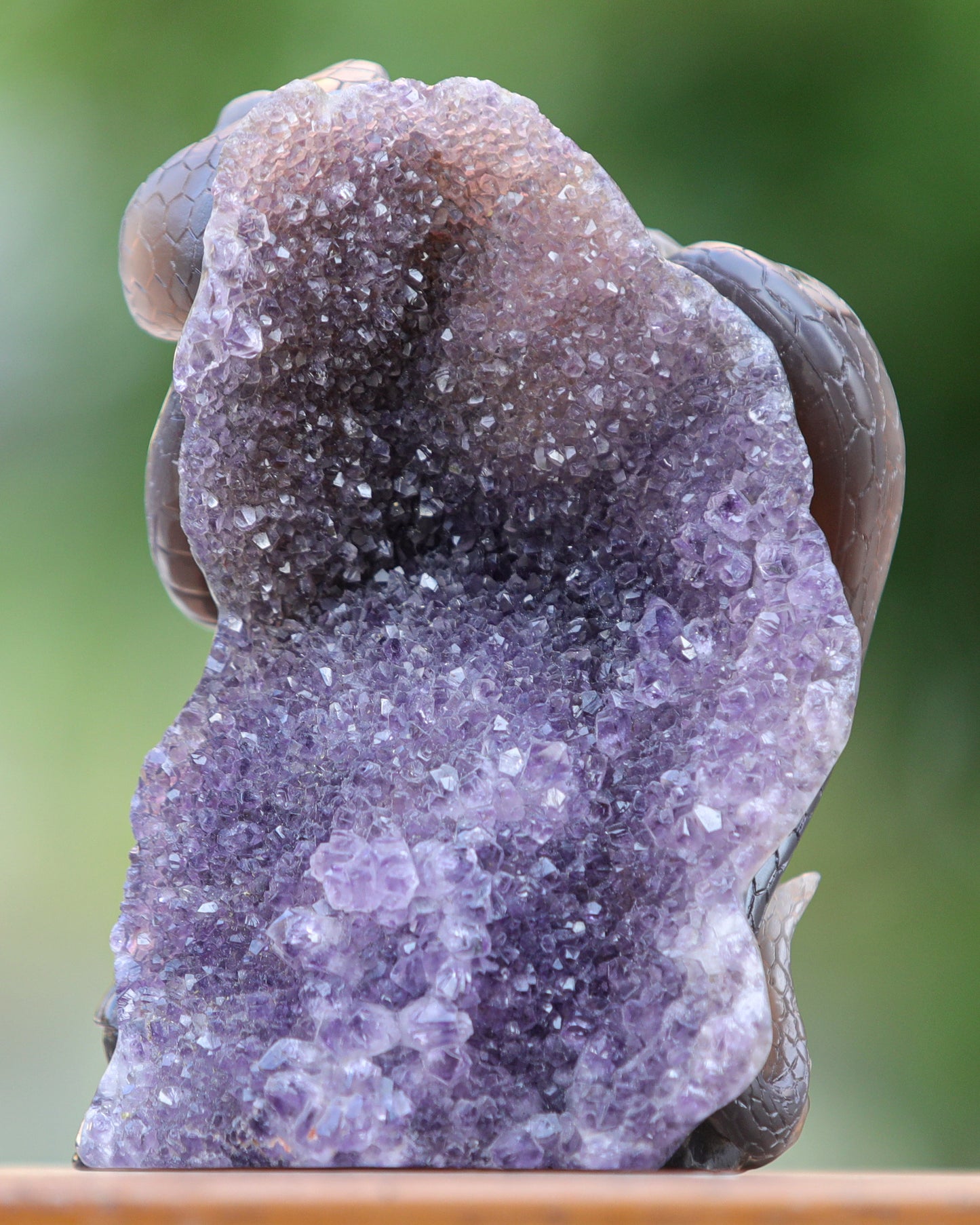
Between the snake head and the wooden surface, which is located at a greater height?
the snake head

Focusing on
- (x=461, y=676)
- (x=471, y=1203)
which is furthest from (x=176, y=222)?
(x=471, y=1203)

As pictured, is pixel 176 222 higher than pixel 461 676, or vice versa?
pixel 176 222

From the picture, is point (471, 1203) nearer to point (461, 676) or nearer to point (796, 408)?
point (461, 676)

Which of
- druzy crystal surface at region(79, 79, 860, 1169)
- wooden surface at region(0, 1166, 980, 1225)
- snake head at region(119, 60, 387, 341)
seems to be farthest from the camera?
snake head at region(119, 60, 387, 341)

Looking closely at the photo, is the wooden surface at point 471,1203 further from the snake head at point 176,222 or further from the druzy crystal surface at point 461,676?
the snake head at point 176,222

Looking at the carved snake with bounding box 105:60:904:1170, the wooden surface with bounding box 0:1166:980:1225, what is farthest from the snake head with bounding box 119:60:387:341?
the wooden surface with bounding box 0:1166:980:1225

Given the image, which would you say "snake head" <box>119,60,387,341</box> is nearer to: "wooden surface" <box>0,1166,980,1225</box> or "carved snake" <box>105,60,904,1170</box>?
"carved snake" <box>105,60,904,1170</box>

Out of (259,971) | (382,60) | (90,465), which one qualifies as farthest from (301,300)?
(90,465)
